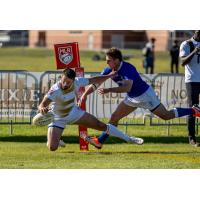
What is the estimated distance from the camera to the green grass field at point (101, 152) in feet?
40.5

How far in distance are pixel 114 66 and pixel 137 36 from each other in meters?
58.9

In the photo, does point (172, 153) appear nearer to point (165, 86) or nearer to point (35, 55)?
point (165, 86)

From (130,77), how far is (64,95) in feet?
4.13

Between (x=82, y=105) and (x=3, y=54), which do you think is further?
(x=3, y=54)

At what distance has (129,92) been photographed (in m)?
13.9

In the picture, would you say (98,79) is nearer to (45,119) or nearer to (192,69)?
(45,119)

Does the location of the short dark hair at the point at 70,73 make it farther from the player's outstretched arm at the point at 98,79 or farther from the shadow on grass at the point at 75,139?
the shadow on grass at the point at 75,139

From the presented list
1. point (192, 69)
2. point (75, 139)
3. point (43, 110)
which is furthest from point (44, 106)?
point (192, 69)

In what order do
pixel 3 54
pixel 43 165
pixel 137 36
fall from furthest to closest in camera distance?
1. pixel 137 36
2. pixel 3 54
3. pixel 43 165

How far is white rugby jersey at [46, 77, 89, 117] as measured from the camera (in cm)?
1309

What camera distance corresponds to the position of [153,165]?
485 inches

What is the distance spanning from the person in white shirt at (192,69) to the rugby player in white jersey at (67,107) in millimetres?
1724

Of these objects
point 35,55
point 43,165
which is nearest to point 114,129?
point 43,165

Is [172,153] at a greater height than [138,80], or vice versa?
[138,80]
